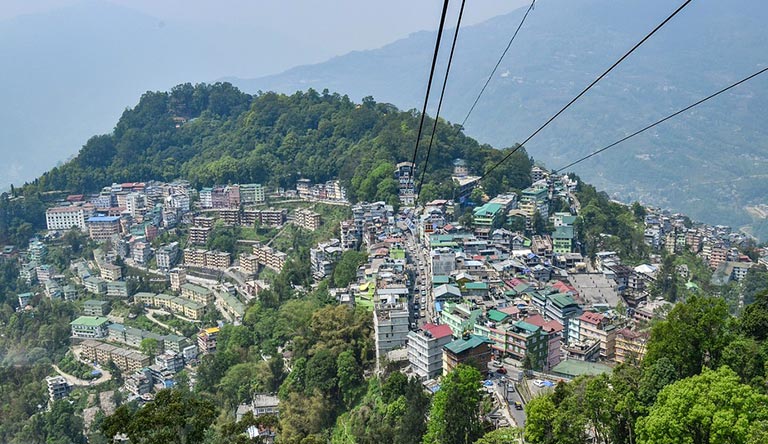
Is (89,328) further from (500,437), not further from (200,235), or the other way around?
(500,437)

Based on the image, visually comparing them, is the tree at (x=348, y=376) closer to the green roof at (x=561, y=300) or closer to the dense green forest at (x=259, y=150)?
the green roof at (x=561, y=300)

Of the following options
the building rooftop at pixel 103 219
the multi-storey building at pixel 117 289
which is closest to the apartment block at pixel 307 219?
the multi-storey building at pixel 117 289

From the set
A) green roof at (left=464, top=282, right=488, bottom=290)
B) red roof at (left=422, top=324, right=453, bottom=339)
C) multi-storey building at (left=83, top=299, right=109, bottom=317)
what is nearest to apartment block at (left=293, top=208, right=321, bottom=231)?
multi-storey building at (left=83, top=299, right=109, bottom=317)

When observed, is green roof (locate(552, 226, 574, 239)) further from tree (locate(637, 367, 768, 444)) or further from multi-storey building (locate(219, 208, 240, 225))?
tree (locate(637, 367, 768, 444))

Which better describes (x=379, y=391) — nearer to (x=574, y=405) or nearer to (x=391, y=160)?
(x=574, y=405)

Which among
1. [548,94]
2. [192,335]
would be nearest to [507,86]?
[548,94]
